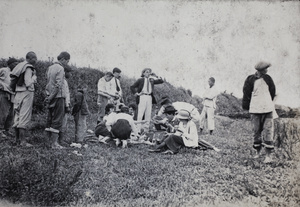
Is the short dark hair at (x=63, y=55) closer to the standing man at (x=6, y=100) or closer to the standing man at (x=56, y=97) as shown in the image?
the standing man at (x=56, y=97)

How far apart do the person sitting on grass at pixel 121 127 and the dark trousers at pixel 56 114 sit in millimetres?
840

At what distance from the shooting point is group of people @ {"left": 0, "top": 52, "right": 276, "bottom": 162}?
3998 mm

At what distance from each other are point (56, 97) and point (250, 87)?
273cm

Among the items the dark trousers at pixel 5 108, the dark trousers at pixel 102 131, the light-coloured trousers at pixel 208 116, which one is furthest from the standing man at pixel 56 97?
the light-coloured trousers at pixel 208 116

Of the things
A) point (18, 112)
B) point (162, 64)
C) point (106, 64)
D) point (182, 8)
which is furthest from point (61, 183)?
point (182, 8)

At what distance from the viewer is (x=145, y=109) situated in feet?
17.6

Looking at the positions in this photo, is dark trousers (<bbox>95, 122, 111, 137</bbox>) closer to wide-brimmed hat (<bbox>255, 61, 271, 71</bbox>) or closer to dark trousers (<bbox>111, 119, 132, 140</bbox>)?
dark trousers (<bbox>111, 119, 132, 140</bbox>)

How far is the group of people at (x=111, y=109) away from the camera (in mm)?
3998

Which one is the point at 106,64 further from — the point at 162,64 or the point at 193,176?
the point at 193,176

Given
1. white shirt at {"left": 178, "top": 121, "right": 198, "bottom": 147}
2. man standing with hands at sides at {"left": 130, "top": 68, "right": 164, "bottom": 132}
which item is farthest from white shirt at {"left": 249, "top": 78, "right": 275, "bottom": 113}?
man standing with hands at sides at {"left": 130, "top": 68, "right": 164, "bottom": 132}

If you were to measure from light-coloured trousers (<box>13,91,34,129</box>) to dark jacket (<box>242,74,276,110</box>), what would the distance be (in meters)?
3.01

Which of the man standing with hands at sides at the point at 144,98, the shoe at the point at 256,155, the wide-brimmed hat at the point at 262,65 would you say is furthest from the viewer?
the man standing with hands at sides at the point at 144,98

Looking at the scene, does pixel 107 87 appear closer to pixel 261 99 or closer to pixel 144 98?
pixel 144 98

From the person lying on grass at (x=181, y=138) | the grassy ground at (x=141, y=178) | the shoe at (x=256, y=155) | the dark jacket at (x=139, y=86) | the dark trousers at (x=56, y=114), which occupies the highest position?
the dark jacket at (x=139, y=86)
